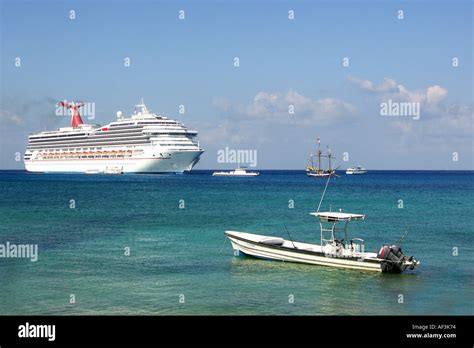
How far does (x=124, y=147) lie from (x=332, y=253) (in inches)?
4645

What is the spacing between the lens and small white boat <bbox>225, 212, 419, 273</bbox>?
25.6 meters

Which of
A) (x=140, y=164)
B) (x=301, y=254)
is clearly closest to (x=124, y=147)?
(x=140, y=164)

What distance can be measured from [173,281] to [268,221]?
26039 millimetres

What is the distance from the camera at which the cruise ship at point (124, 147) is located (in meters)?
132

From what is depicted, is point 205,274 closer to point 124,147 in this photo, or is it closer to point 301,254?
point 301,254

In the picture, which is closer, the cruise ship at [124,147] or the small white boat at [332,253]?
the small white boat at [332,253]

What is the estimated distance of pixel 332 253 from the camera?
87.3 feet

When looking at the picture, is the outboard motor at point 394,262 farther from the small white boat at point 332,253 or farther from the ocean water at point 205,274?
the ocean water at point 205,274

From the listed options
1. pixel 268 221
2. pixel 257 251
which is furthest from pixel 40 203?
pixel 257 251

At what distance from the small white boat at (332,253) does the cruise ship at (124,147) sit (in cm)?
10396

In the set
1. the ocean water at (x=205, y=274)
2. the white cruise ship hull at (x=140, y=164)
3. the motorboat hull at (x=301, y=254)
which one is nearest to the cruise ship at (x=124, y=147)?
the white cruise ship hull at (x=140, y=164)

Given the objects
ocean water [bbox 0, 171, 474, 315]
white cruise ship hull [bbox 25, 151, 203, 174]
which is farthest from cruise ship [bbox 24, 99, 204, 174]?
ocean water [bbox 0, 171, 474, 315]

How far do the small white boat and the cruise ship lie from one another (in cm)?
10396
